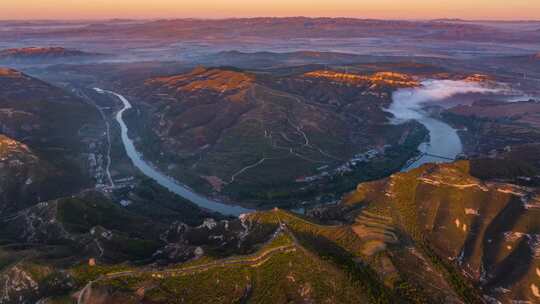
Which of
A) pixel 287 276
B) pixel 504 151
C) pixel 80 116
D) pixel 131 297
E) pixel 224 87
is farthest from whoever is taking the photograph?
pixel 224 87

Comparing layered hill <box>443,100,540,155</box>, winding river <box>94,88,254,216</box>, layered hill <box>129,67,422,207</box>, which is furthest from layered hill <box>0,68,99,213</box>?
layered hill <box>443,100,540,155</box>

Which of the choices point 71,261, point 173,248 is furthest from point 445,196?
point 71,261

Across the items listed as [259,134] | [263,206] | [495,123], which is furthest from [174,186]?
[495,123]

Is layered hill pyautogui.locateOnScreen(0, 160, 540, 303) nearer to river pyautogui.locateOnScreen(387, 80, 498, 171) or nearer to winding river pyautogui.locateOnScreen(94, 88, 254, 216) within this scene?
winding river pyautogui.locateOnScreen(94, 88, 254, 216)

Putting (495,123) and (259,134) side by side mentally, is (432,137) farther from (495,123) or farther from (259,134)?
(259,134)

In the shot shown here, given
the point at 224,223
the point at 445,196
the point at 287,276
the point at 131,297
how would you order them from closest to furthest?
the point at 131,297 → the point at 287,276 → the point at 224,223 → the point at 445,196

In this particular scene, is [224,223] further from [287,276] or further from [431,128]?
[431,128]
